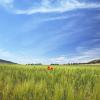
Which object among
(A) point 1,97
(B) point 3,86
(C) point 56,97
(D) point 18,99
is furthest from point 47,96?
(B) point 3,86

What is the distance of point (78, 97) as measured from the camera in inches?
184

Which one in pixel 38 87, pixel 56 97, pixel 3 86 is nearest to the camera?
pixel 56 97

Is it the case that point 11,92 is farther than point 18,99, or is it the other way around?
point 11,92

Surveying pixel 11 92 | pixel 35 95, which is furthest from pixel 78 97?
pixel 11 92

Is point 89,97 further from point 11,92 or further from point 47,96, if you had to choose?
point 11,92

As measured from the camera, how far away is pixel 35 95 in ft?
15.7

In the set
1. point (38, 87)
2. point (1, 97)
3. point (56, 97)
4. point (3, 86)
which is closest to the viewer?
point (56, 97)

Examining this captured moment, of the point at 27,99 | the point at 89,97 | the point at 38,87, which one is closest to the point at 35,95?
the point at 27,99

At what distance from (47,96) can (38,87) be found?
607 mm

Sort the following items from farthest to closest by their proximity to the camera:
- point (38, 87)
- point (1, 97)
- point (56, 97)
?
point (38, 87)
point (1, 97)
point (56, 97)

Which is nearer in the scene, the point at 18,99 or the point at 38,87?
the point at 18,99

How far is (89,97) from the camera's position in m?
4.82

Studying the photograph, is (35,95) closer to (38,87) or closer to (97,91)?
(38,87)

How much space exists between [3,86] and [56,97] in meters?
1.54
